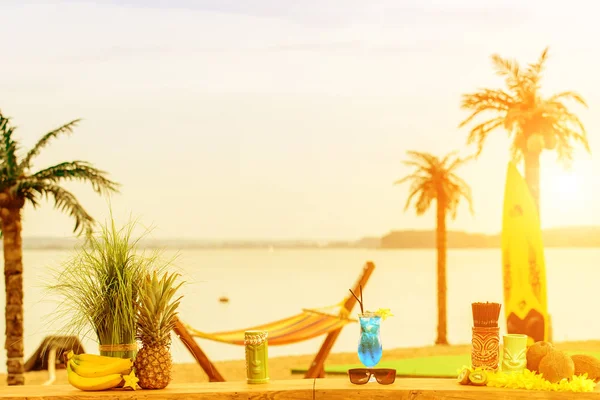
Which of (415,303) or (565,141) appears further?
(415,303)

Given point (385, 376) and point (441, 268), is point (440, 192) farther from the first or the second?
point (385, 376)

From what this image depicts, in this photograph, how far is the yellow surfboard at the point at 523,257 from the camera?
470 inches

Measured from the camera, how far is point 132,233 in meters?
3.88

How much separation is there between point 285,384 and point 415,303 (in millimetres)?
44532

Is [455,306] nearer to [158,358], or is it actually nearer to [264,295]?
[264,295]

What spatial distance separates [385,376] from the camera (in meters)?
3.89

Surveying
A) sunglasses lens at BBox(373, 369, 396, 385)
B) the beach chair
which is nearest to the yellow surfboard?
the beach chair

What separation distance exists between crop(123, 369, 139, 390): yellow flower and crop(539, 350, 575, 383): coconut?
1.89m

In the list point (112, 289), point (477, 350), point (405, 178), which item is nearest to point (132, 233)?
point (112, 289)

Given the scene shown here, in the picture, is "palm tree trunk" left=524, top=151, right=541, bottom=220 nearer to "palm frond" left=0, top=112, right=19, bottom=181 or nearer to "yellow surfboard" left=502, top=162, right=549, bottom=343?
"yellow surfboard" left=502, top=162, right=549, bottom=343

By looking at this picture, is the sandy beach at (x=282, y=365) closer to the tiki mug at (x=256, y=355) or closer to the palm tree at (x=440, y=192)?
the palm tree at (x=440, y=192)

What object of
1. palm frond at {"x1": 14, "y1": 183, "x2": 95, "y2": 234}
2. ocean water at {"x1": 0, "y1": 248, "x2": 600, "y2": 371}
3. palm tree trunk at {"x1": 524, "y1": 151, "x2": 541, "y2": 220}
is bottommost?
ocean water at {"x1": 0, "y1": 248, "x2": 600, "y2": 371}

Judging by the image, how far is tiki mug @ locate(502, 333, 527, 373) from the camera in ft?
12.5

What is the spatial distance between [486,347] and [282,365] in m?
12.1
